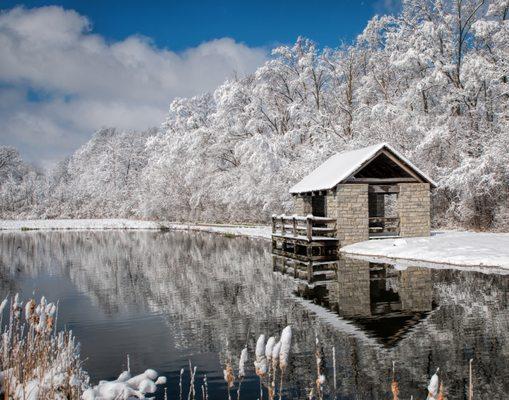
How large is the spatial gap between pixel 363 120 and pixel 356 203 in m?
13.8

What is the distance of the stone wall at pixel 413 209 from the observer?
23297 millimetres

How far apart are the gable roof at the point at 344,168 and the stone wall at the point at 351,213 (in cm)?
67

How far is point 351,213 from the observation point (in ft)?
73.3

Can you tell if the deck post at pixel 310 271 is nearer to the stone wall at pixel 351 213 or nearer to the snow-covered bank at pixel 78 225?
the stone wall at pixel 351 213

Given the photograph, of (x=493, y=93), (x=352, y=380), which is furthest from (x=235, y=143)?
(x=352, y=380)

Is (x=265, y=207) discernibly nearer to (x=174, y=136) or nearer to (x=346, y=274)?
(x=174, y=136)

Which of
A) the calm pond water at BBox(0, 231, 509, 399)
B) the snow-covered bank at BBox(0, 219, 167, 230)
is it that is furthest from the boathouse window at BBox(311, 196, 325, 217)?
the snow-covered bank at BBox(0, 219, 167, 230)

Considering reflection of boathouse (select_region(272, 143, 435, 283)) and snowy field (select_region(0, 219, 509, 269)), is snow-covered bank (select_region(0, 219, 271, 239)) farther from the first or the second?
snowy field (select_region(0, 219, 509, 269))

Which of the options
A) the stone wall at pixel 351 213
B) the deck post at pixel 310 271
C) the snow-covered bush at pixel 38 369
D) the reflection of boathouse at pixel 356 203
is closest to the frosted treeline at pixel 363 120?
the reflection of boathouse at pixel 356 203

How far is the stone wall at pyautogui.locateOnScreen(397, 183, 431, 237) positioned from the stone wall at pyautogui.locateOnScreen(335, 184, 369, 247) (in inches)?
81.2

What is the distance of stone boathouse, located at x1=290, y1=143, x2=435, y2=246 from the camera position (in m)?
22.2

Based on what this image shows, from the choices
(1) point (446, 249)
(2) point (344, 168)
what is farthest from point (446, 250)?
(2) point (344, 168)

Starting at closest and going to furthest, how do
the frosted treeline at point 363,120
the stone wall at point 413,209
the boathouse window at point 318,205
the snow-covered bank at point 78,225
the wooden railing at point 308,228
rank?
the wooden railing at point 308,228 → the stone wall at point 413,209 → the frosted treeline at point 363,120 → the boathouse window at point 318,205 → the snow-covered bank at point 78,225

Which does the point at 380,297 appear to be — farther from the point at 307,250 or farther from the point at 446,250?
the point at 307,250
